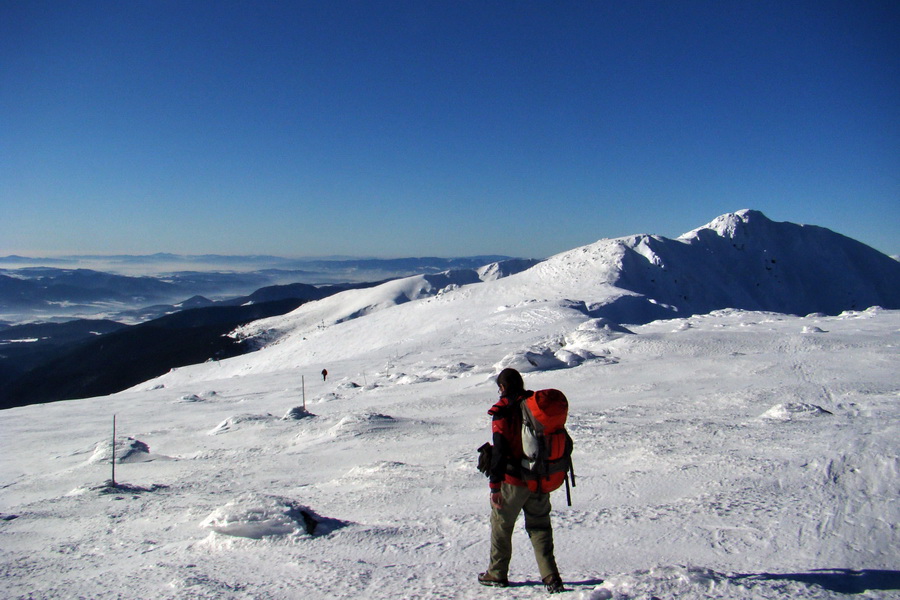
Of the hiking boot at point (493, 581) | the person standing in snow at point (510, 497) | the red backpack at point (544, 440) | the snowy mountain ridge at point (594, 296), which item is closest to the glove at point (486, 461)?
the person standing in snow at point (510, 497)

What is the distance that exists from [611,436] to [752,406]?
4.77 meters

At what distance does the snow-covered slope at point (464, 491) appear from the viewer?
4.72 meters

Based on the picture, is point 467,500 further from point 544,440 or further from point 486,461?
point 544,440

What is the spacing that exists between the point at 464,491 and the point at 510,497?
10.3ft

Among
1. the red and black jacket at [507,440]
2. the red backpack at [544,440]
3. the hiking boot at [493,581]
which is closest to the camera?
the red backpack at [544,440]

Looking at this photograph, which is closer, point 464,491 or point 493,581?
point 493,581

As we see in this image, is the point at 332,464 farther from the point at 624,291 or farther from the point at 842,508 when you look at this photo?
the point at 624,291

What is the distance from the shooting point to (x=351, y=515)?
660 cm

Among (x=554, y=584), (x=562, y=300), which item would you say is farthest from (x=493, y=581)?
(x=562, y=300)

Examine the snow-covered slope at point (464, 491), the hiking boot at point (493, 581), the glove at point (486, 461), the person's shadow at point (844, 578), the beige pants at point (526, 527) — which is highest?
the glove at point (486, 461)

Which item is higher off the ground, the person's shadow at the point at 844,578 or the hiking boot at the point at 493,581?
the person's shadow at the point at 844,578

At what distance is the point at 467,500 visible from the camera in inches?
267

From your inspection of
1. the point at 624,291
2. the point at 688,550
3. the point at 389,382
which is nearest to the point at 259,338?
the point at 624,291

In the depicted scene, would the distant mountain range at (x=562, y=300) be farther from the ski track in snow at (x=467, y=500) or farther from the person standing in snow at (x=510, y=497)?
the person standing in snow at (x=510, y=497)
